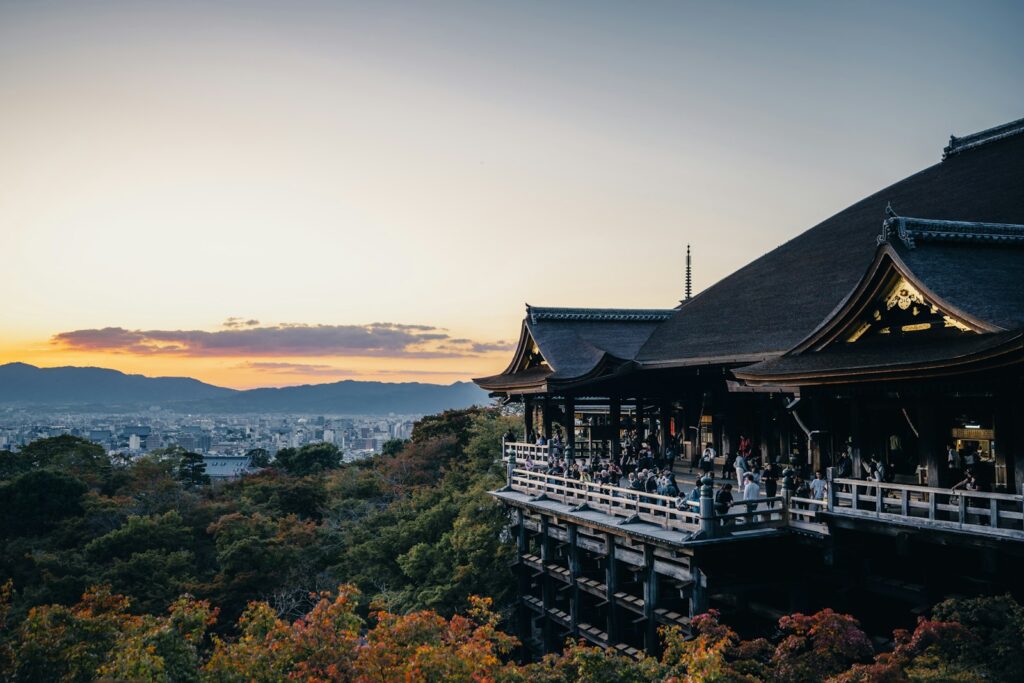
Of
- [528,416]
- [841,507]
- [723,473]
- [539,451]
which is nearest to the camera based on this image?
[841,507]

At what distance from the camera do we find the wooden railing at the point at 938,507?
13258 millimetres

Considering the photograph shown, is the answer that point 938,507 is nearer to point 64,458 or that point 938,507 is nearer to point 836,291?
point 836,291

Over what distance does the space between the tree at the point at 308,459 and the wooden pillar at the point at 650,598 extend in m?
42.6

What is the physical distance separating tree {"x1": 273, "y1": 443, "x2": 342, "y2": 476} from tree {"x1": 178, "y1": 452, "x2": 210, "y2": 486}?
5861 mm

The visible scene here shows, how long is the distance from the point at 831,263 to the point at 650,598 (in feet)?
45.7

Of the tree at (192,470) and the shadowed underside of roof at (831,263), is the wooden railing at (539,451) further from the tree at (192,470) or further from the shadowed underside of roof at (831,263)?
the tree at (192,470)

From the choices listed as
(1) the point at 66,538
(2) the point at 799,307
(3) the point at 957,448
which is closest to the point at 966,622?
(3) the point at 957,448

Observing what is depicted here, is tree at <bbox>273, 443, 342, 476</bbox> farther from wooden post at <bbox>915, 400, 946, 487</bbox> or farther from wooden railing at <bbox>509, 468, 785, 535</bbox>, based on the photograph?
wooden post at <bbox>915, 400, 946, 487</bbox>

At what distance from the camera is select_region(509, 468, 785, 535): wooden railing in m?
17.4

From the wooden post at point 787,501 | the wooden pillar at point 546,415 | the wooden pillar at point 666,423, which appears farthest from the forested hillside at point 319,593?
the wooden pillar at point 666,423

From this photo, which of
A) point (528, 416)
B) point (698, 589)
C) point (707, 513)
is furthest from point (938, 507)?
point (528, 416)

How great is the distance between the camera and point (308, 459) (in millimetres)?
60344

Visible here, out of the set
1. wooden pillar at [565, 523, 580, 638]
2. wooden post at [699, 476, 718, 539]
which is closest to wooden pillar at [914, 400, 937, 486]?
wooden post at [699, 476, 718, 539]

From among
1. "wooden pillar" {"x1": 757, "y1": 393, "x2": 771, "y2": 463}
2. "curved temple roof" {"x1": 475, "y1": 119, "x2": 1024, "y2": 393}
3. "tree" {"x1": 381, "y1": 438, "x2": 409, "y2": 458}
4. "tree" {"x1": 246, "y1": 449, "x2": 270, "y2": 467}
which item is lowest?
"tree" {"x1": 246, "y1": 449, "x2": 270, "y2": 467}
